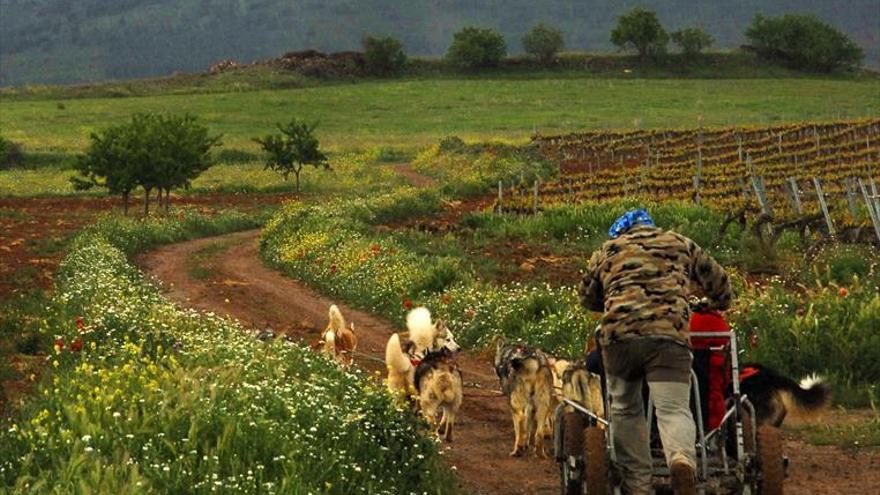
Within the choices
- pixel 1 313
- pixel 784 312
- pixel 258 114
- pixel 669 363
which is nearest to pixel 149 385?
pixel 669 363

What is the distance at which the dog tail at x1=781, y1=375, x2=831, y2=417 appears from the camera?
9547 millimetres

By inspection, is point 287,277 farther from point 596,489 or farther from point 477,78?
point 477,78

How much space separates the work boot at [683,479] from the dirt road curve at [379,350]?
2691 mm

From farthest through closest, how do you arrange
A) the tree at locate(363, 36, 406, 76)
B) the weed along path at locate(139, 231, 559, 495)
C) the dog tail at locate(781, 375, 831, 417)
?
1. the tree at locate(363, 36, 406, 76)
2. the weed along path at locate(139, 231, 559, 495)
3. the dog tail at locate(781, 375, 831, 417)

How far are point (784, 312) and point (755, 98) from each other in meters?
90.2

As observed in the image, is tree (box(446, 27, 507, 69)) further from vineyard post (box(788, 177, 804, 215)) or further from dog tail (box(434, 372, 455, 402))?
dog tail (box(434, 372, 455, 402))

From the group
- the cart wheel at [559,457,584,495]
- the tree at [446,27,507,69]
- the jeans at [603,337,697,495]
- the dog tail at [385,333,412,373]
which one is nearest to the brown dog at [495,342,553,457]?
the dog tail at [385,333,412,373]

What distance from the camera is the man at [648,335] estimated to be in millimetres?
7750

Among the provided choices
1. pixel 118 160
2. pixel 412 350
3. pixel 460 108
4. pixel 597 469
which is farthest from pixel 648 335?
pixel 460 108

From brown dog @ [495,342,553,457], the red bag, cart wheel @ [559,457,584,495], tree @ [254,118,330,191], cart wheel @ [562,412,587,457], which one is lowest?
tree @ [254,118,330,191]

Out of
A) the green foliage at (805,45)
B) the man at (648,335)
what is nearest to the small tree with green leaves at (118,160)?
the man at (648,335)

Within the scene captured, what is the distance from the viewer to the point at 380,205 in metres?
37.3

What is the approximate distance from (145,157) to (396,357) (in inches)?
1385

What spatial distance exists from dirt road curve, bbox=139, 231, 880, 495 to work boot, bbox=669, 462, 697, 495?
2691 mm
